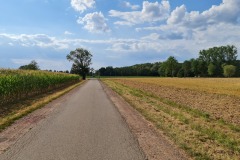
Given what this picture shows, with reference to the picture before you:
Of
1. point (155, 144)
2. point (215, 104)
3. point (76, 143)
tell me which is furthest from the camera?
point (215, 104)

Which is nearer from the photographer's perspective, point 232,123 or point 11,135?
point 11,135

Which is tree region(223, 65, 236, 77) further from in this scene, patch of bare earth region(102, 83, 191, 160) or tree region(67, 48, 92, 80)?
patch of bare earth region(102, 83, 191, 160)

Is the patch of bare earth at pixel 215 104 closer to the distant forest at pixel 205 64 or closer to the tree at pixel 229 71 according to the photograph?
the tree at pixel 229 71

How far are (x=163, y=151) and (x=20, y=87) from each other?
65.9 feet

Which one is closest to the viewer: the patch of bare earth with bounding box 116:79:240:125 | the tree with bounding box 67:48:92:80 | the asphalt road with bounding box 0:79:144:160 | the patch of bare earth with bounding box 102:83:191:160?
the asphalt road with bounding box 0:79:144:160

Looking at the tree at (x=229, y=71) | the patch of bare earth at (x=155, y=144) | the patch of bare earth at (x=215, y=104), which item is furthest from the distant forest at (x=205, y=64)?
the patch of bare earth at (x=155, y=144)

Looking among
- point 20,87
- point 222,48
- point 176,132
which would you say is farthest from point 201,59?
point 176,132

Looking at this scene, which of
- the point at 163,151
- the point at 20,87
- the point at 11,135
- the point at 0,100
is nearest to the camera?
the point at 163,151

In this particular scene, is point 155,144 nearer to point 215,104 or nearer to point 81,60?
point 215,104

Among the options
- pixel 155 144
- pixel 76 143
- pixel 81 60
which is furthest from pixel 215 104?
pixel 81 60

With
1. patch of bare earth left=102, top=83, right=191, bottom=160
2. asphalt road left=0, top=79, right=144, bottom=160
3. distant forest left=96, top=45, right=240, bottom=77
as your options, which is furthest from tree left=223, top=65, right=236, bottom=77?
asphalt road left=0, top=79, right=144, bottom=160

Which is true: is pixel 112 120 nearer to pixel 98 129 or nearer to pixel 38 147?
pixel 98 129

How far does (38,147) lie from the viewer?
27.0 feet

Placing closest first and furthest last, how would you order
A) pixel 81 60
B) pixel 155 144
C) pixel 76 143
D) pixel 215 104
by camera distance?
pixel 76 143
pixel 155 144
pixel 215 104
pixel 81 60
